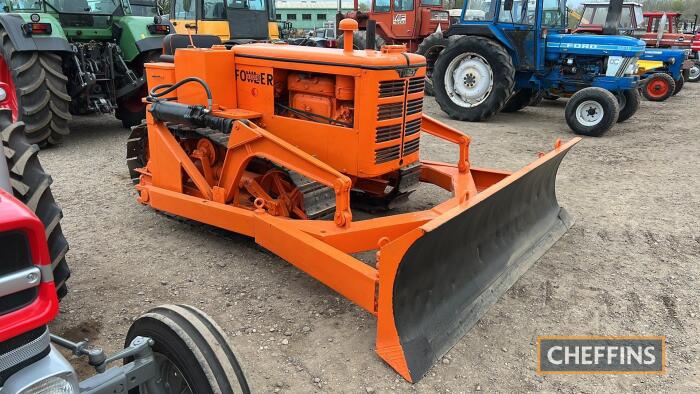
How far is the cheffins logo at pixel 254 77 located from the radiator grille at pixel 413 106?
1.06 meters

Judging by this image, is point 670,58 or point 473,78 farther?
point 670,58

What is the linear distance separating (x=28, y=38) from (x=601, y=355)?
7155 millimetres

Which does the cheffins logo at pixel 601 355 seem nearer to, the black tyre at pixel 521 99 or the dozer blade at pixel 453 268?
the dozer blade at pixel 453 268

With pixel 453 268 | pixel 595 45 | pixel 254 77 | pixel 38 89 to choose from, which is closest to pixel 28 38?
pixel 38 89

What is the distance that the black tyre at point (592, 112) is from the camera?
8438 millimetres

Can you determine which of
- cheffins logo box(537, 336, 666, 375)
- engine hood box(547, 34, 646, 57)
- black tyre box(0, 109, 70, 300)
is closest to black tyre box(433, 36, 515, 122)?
engine hood box(547, 34, 646, 57)

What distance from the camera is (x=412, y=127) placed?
414 cm

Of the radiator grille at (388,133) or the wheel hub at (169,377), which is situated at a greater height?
the radiator grille at (388,133)

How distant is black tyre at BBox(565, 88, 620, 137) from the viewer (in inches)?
332

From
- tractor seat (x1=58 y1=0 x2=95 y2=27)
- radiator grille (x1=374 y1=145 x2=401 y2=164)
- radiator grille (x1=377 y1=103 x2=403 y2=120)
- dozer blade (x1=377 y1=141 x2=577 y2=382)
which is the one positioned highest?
tractor seat (x1=58 y1=0 x2=95 y2=27)

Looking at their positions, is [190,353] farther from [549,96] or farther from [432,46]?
[549,96]

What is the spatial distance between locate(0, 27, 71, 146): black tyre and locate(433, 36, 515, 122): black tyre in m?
6.26

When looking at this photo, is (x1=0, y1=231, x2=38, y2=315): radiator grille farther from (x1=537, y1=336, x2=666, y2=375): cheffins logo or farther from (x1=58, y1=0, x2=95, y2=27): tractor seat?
(x1=58, y1=0, x2=95, y2=27): tractor seat

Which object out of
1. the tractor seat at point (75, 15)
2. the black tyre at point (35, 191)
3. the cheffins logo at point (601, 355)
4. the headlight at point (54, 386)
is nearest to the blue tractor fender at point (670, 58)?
the cheffins logo at point (601, 355)
